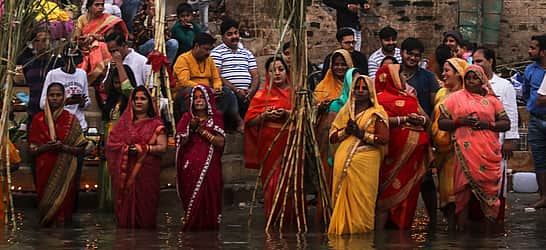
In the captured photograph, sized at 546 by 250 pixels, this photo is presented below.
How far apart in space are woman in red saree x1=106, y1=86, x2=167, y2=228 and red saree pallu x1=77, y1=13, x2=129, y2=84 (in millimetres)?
2284

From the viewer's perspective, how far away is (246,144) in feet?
49.4

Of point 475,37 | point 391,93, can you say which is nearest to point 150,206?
point 391,93

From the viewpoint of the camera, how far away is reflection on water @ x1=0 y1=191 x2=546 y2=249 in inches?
515

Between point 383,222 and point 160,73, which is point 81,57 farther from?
point 383,222

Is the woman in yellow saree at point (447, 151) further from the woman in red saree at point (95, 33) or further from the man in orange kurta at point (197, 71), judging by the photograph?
the woman in red saree at point (95, 33)

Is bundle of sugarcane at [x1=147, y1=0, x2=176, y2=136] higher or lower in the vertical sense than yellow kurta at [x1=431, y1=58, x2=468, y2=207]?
higher

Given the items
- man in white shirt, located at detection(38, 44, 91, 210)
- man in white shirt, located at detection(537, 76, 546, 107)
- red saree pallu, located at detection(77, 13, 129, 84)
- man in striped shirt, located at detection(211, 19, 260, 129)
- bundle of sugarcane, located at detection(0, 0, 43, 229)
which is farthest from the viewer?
man in striped shirt, located at detection(211, 19, 260, 129)

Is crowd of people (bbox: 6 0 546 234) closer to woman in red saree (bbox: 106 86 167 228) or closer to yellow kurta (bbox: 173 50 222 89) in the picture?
woman in red saree (bbox: 106 86 167 228)

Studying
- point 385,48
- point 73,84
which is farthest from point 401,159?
point 73,84

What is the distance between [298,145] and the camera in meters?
14.2

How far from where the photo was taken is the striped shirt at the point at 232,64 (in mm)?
17672

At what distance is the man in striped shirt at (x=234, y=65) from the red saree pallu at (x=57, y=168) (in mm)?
2786

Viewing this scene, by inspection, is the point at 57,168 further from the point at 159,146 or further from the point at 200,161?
the point at 200,161

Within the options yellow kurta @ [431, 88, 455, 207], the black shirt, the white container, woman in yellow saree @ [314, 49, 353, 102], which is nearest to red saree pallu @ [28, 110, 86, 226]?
woman in yellow saree @ [314, 49, 353, 102]
